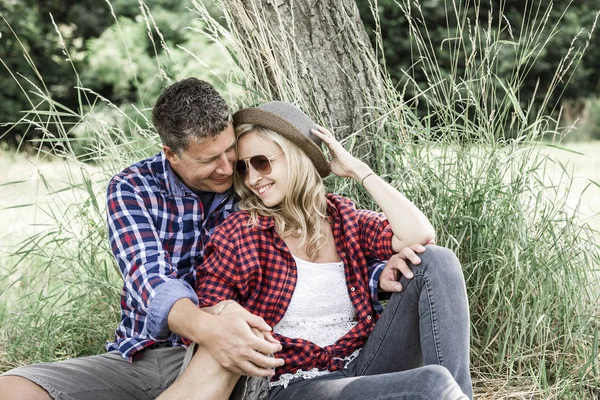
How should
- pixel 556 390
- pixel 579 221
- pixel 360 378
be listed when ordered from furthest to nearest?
pixel 579 221, pixel 556 390, pixel 360 378

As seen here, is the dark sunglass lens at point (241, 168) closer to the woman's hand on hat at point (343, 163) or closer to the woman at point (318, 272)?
the woman at point (318, 272)

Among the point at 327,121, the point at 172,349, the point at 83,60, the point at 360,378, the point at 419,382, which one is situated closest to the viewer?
the point at 419,382

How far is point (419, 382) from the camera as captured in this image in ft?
7.11

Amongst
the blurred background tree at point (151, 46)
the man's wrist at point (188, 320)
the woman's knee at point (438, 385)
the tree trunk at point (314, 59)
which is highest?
the blurred background tree at point (151, 46)

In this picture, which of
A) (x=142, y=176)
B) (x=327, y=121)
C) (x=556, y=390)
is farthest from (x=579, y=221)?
Result: (x=142, y=176)

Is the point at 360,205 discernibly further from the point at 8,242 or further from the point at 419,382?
the point at 8,242

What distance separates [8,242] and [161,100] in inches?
118

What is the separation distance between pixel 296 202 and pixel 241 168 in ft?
0.82

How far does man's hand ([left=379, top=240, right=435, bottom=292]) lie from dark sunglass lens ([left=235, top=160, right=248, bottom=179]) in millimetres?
628

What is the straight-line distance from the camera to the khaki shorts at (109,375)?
7.51 ft

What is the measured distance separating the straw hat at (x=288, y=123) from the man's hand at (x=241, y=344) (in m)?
0.74

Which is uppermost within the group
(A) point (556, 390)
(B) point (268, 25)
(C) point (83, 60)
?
(C) point (83, 60)

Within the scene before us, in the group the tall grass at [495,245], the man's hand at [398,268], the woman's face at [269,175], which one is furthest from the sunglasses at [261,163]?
the tall grass at [495,245]

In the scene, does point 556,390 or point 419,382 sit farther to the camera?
point 556,390
